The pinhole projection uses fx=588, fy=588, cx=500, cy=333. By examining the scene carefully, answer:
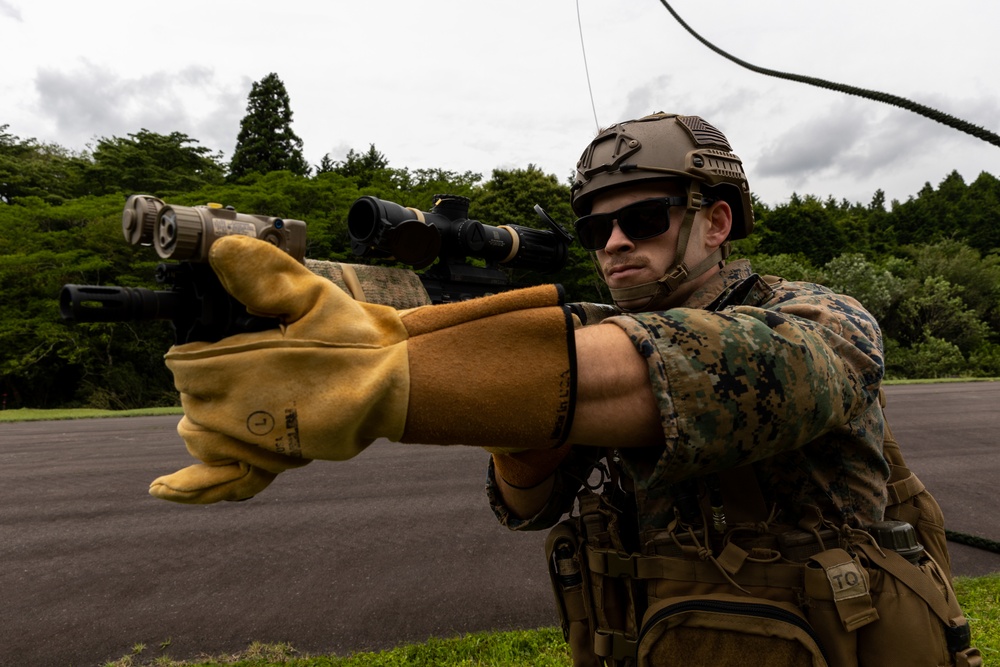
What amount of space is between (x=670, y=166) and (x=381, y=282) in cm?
101

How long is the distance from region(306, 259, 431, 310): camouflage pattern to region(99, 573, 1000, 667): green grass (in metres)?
2.62

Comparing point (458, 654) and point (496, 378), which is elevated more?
point (496, 378)

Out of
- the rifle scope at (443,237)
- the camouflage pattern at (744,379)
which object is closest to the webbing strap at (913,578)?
the camouflage pattern at (744,379)

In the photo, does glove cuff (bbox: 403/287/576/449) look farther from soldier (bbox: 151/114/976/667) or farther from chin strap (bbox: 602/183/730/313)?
chin strap (bbox: 602/183/730/313)

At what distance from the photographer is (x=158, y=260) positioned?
778 inches

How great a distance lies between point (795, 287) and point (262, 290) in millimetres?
1291

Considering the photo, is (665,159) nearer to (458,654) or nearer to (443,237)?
(443,237)

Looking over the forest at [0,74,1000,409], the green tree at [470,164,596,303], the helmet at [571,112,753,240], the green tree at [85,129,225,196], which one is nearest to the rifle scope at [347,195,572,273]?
the helmet at [571,112,753,240]

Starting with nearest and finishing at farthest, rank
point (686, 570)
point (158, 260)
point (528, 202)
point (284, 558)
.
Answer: point (686, 570) → point (284, 558) → point (158, 260) → point (528, 202)

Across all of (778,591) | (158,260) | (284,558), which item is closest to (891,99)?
(778,591)

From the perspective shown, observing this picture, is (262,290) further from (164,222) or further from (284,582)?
(284,582)

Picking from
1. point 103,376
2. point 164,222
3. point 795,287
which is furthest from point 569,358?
point 103,376

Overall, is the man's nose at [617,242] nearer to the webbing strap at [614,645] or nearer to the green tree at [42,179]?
the webbing strap at [614,645]

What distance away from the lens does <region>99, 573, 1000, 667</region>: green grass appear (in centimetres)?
350
